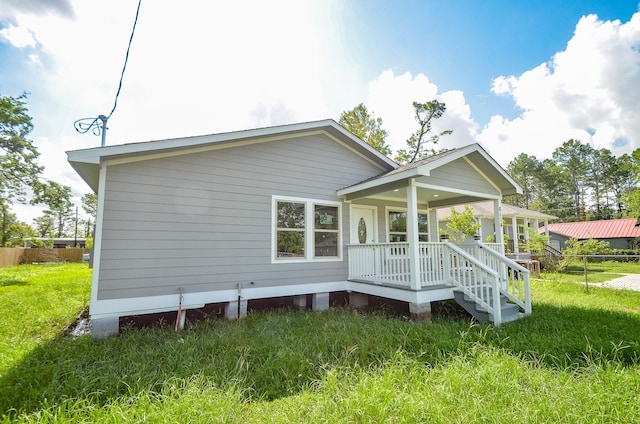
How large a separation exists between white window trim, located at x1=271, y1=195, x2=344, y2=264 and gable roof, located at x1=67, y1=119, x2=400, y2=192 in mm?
1481

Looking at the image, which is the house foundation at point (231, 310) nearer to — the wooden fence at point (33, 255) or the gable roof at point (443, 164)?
the gable roof at point (443, 164)

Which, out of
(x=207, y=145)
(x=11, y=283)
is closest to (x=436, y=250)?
(x=207, y=145)

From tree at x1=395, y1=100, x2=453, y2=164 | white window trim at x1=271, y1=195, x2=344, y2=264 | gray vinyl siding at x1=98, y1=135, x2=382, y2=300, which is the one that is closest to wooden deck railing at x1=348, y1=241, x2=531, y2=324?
white window trim at x1=271, y1=195, x2=344, y2=264

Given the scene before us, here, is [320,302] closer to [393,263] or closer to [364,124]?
[393,263]

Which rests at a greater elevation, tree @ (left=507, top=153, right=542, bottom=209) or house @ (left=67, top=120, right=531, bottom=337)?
tree @ (left=507, top=153, right=542, bottom=209)

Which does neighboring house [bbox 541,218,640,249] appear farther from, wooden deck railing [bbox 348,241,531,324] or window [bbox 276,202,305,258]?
window [bbox 276,202,305,258]

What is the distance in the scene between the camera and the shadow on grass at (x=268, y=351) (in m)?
3.12

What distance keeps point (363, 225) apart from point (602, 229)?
1238 inches

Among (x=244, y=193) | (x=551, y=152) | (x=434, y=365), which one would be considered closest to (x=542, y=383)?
(x=434, y=365)

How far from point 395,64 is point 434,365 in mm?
8520

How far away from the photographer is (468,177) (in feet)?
23.2

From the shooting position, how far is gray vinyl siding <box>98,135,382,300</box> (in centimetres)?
518

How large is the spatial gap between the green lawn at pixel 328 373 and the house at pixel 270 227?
2.42 feet

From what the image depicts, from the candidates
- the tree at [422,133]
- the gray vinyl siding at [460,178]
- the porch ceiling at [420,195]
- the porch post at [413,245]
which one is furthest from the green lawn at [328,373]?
the tree at [422,133]
